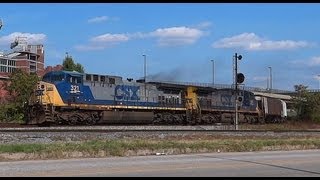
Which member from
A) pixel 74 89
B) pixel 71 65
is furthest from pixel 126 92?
pixel 71 65

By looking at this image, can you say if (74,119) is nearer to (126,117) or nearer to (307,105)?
(126,117)

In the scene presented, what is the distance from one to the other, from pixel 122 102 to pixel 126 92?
Result: 1.06m

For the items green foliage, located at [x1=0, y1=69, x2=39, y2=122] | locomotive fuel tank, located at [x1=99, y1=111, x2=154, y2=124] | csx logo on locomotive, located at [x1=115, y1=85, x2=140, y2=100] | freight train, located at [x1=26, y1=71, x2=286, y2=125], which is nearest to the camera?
freight train, located at [x1=26, y1=71, x2=286, y2=125]

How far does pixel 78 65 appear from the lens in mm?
95750

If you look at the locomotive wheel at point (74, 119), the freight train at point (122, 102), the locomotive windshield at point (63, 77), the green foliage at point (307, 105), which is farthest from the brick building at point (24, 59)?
the locomotive wheel at point (74, 119)

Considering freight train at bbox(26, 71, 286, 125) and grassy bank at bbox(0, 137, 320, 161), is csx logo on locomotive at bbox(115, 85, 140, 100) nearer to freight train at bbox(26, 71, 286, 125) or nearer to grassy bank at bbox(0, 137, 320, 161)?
freight train at bbox(26, 71, 286, 125)

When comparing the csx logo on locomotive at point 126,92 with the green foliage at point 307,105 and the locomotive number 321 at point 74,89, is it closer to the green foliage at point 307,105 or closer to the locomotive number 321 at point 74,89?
the locomotive number 321 at point 74,89

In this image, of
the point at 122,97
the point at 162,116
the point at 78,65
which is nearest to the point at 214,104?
the point at 162,116

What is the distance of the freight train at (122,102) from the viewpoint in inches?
1316

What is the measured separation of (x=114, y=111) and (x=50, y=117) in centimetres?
553

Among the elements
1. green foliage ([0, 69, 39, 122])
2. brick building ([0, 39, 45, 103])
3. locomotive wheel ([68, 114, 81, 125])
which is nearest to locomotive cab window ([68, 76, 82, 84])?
locomotive wheel ([68, 114, 81, 125])

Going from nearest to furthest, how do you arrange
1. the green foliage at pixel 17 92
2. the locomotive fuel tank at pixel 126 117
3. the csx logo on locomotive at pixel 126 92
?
the locomotive fuel tank at pixel 126 117, the csx logo on locomotive at pixel 126 92, the green foliage at pixel 17 92

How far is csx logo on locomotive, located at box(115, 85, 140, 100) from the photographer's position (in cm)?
3778

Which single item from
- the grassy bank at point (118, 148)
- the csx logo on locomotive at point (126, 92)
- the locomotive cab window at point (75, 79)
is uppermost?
the locomotive cab window at point (75, 79)
